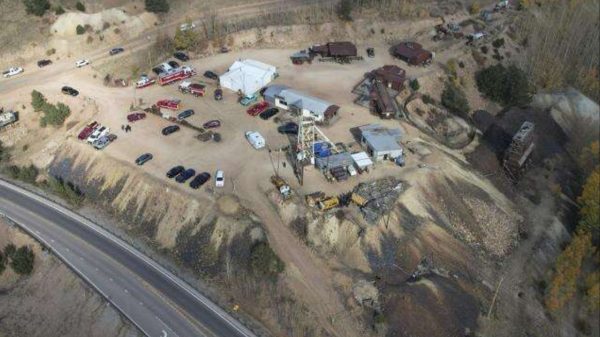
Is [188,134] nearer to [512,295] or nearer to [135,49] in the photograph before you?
[135,49]

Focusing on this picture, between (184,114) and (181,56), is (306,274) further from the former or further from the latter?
(181,56)

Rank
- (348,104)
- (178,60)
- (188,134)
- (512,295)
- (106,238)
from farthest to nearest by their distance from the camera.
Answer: (178,60), (348,104), (188,134), (106,238), (512,295)

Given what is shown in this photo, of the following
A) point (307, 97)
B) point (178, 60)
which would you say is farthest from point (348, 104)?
point (178, 60)

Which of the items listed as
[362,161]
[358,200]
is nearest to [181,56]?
[362,161]

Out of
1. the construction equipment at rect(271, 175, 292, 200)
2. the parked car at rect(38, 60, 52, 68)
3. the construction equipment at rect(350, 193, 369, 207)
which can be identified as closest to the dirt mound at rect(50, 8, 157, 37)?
the parked car at rect(38, 60, 52, 68)

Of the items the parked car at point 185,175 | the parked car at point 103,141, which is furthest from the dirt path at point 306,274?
the parked car at point 103,141

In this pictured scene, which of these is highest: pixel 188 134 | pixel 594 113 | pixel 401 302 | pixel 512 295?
pixel 594 113

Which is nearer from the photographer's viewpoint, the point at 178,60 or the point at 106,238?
the point at 106,238
